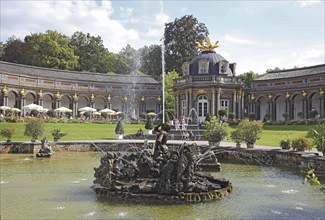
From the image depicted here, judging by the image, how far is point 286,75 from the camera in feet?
181

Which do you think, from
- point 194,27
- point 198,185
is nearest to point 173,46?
point 194,27

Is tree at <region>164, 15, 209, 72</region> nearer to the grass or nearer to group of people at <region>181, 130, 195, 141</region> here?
the grass

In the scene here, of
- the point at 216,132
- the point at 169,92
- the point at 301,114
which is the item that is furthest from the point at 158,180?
the point at 169,92

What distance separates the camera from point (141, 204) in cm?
1104

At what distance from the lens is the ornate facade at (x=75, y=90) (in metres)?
52.3

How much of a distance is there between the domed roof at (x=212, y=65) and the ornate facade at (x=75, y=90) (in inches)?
540

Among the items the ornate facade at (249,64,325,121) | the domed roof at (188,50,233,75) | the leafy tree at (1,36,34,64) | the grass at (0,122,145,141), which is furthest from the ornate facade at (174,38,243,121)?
the leafy tree at (1,36,34,64)

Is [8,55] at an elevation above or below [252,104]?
above

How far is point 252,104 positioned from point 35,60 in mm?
36721

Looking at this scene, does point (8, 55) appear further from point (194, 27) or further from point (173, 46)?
point (194, 27)

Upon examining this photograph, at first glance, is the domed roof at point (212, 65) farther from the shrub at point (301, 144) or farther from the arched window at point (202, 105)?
the shrub at point (301, 144)

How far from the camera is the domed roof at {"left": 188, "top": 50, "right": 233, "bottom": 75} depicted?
165ft

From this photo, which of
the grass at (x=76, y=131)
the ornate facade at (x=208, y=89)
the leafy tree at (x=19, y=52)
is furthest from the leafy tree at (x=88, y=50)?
the grass at (x=76, y=131)

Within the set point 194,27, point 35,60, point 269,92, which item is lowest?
point 269,92
